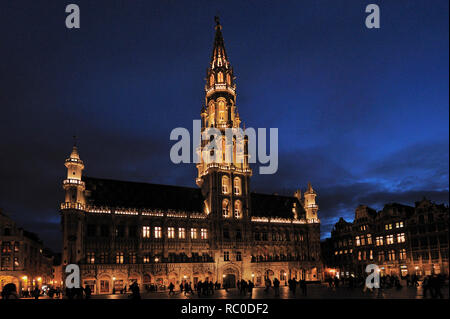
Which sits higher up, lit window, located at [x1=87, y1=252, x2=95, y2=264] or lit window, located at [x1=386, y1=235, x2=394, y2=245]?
lit window, located at [x1=386, y1=235, x2=394, y2=245]

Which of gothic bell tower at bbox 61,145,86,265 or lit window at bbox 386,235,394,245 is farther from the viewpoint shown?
lit window at bbox 386,235,394,245

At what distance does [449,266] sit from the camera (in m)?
68.4

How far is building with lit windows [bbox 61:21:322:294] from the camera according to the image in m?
64.1

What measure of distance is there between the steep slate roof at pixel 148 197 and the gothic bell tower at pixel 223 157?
→ 11.0 ft

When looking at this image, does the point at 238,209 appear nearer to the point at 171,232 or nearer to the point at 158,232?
the point at 171,232

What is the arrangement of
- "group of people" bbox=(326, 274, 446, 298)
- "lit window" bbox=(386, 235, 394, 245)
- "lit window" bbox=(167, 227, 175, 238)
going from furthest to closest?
"lit window" bbox=(386, 235, 394, 245) < "lit window" bbox=(167, 227, 175, 238) < "group of people" bbox=(326, 274, 446, 298)

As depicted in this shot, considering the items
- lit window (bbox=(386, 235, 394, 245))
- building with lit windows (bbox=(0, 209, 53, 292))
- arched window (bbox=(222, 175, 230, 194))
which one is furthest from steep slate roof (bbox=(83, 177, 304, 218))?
lit window (bbox=(386, 235, 394, 245))

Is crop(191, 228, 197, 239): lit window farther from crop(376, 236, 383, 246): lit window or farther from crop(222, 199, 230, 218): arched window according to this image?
crop(376, 236, 383, 246): lit window

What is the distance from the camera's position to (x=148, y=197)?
73.6 metres

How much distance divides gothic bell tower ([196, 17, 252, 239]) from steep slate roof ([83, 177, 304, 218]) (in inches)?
131

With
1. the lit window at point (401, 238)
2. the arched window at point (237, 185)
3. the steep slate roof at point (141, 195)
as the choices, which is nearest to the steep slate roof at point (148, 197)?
the steep slate roof at point (141, 195)

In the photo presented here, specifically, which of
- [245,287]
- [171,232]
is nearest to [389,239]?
[171,232]
